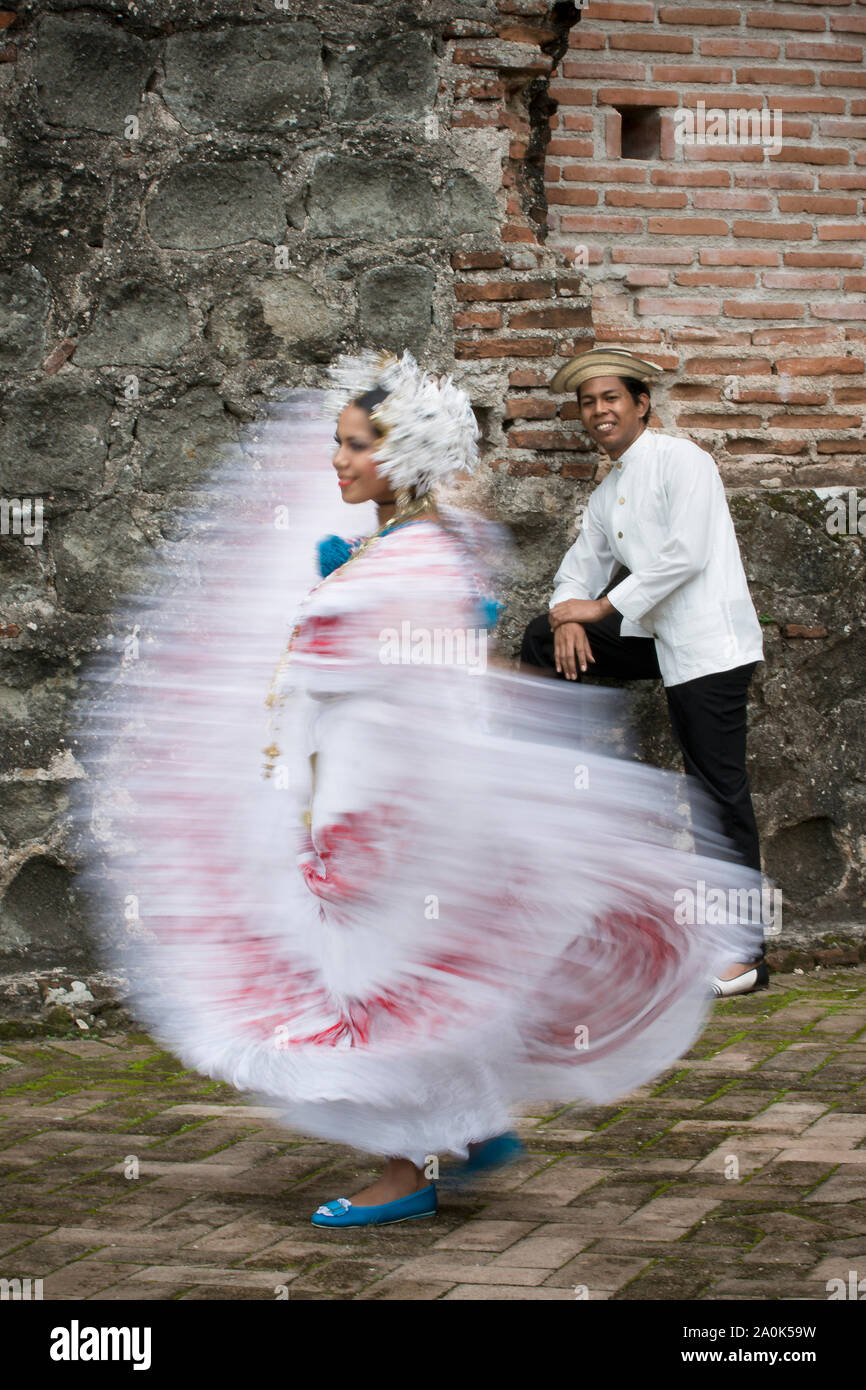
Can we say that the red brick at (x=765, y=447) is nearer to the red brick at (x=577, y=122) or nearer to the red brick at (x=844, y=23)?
the red brick at (x=577, y=122)

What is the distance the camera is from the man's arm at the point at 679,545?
474cm

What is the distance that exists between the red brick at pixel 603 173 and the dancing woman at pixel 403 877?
2.44 metres

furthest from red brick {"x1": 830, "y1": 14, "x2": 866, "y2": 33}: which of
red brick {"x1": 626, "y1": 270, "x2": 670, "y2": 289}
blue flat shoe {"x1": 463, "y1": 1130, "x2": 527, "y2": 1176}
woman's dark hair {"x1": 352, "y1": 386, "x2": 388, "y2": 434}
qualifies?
blue flat shoe {"x1": 463, "y1": 1130, "x2": 527, "y2": 1176}

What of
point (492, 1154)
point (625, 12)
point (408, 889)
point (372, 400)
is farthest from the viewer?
point (625, 12)

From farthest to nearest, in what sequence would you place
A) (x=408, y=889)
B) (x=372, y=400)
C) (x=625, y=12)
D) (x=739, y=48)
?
(x=739, y=48) < (x=625, y=12) < (x=372, y=400) < (x=408, y=889)

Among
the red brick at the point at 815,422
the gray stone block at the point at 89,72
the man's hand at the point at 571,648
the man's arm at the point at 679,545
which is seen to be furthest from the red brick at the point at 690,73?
the man's hand at the point at 571,648

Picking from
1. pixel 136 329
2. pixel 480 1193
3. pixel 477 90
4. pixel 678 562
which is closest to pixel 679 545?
pixel 678 562

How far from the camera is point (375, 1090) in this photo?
3059 millimetres

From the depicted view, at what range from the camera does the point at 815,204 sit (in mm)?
5672

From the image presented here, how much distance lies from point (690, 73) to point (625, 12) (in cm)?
32

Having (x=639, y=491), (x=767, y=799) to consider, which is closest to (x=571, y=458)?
(x=639, y=491)

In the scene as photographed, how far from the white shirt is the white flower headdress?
1.49 meters

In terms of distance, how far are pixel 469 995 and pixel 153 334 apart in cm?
271

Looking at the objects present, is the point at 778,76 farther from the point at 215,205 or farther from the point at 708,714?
the point at 708,714
